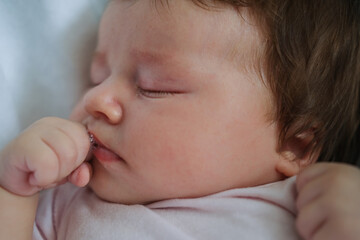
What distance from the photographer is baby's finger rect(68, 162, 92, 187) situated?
0.98 metres

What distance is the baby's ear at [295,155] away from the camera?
104 cm

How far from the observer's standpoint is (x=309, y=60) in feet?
3.38

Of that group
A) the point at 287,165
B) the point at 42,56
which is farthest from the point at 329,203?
the point at 42,56

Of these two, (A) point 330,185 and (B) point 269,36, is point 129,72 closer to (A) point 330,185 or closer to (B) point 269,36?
(B) point 269,36

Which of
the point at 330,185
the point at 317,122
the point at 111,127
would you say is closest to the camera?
the point at 330,185

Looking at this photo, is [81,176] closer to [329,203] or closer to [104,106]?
[104,106]

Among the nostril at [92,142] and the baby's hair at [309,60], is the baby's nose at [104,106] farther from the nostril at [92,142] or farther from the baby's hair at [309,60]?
the baby's hair at [309,60]

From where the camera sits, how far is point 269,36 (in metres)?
0.98

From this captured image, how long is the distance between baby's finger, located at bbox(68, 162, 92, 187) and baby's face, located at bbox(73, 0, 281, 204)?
0.12 ft

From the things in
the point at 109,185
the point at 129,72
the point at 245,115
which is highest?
the point at 129,72

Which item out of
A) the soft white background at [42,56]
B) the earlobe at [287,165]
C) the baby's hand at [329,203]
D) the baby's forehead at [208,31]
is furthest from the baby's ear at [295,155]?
the soft white background at [42,56]

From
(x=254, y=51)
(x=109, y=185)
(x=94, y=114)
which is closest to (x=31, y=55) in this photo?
(x=94, y=114)

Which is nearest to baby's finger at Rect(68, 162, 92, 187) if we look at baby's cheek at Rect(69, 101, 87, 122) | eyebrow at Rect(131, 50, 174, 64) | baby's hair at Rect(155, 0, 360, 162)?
baby's cheek at Rect(69, 101, 87, 122)

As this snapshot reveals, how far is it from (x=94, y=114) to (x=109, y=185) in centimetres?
16
